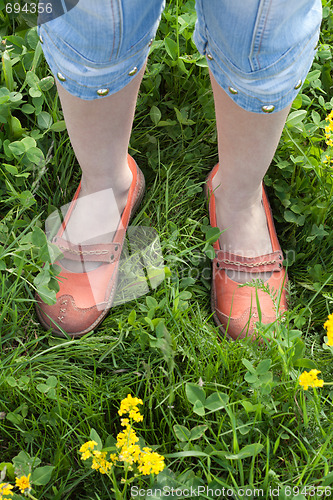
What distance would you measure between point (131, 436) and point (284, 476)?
44cm

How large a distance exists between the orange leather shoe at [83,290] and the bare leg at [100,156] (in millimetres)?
27

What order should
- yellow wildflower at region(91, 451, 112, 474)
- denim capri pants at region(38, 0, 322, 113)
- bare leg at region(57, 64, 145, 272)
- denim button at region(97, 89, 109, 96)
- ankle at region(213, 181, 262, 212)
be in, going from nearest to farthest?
denim capri pants at region(38, 0, 322, 113) < yellow wildflower at region(91, 451, 112, 474) < denim button at region(97, 89, 109, 96) < bare leg at region(57, 64, 145, 272) < ankle at region(213, 181, 262, 212)

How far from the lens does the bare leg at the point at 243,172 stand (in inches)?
48.9

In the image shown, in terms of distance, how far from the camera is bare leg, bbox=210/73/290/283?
1.24 metres

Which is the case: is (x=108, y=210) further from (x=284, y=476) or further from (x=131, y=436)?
(x=284, y=476)

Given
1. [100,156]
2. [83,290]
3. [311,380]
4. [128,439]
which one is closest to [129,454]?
[128,439]

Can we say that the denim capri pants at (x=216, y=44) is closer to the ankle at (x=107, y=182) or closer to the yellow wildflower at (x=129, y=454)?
the ankle at (x=107, y=182)

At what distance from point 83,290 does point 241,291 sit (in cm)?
51

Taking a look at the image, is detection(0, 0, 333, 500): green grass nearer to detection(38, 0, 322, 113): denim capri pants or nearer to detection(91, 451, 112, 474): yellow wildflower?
detection(91, 451, 112, 474): yellow wildflower

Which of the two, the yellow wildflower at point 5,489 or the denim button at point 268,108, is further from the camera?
the denim button at point 268,108

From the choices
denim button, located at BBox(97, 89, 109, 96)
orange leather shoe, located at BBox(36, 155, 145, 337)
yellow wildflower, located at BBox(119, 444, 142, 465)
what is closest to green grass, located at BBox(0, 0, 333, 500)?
orange leather shoe, located at BBox(36, 155, 145, 337)

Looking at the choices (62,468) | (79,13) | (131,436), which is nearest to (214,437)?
(131,436)

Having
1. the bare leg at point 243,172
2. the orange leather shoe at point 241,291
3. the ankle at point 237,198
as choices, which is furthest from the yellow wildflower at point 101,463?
the ankle at point 237,198

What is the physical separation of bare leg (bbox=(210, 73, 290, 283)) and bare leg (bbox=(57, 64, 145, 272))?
0.85 feet
